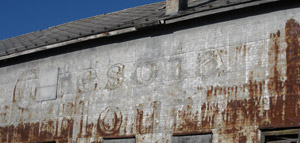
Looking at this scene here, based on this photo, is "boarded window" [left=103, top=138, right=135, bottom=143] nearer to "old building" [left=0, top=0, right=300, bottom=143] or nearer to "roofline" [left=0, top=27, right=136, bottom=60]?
"old building" [left=0, top=0, right=300, bottom=143]

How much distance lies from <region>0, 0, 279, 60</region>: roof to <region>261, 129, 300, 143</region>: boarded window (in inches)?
139

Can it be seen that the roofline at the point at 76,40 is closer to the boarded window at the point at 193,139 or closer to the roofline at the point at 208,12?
the roofline at the point at 208,12

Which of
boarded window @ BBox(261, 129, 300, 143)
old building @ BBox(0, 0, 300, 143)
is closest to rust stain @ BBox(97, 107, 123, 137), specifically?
old building @ BBox(0, 0, 300, 143)

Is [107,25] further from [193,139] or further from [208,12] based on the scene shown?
[193,139]

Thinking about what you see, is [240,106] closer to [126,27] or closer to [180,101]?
[180,101]

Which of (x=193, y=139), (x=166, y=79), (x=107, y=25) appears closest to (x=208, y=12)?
(x=166, y=79)

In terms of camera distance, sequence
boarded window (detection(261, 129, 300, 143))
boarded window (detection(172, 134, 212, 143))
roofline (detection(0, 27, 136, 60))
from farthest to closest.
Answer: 1. roofline (detection(0, 27, 136, 60))
2. boarded window (detection(172, 134, 212, 143))
3. boarded window (detection(261, 129, 300, 143))

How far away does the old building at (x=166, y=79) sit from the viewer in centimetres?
1432

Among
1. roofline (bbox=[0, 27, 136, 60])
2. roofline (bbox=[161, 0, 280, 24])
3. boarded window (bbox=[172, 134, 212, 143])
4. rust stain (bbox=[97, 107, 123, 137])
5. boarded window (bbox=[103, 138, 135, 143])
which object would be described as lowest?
boarded window (bbox=[103, 138, 135, 143])

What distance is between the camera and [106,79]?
57.4 feet

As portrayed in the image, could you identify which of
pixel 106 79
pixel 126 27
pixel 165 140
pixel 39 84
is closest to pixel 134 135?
pixel 165 140

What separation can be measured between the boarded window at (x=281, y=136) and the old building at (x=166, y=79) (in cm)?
3

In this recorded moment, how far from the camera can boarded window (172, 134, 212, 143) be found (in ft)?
48.7

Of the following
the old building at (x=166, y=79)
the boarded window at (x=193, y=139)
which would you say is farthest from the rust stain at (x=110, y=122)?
→ the boarded window at (x=193, y=139)
